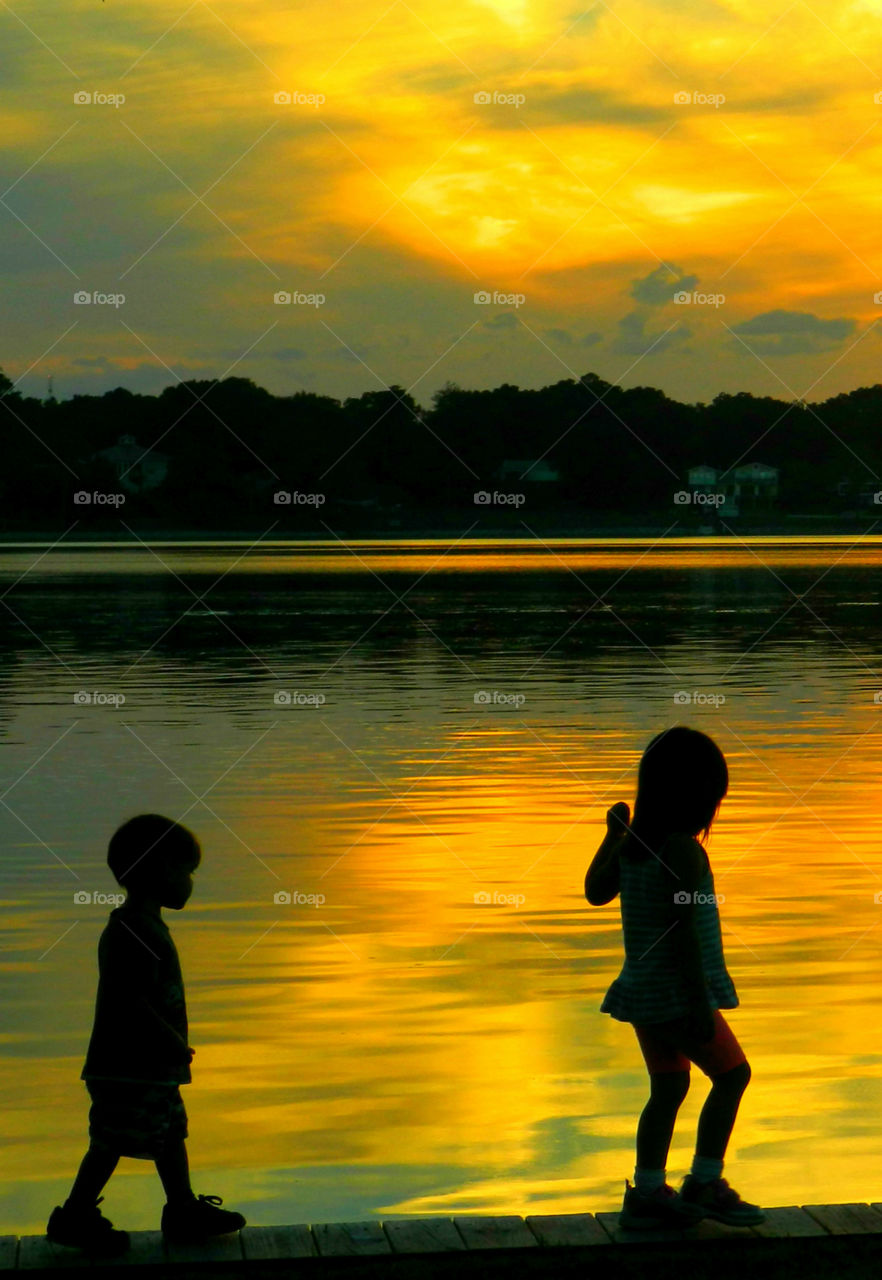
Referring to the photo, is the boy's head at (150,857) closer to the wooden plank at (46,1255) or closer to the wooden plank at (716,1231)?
the wooden plank at (46,1255)

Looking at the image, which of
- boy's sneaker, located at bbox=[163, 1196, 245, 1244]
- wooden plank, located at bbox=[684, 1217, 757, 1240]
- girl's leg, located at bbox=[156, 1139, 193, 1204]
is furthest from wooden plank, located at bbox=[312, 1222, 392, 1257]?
wooden plank, located at bbox=[684, 1217, 757, 1240]

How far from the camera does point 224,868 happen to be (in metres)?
10.9

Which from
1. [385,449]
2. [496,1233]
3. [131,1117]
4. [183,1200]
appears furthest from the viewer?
[385,449]

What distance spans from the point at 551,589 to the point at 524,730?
125ft

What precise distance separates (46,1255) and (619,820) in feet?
5.79

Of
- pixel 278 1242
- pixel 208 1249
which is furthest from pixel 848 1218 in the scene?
pixel 208 1249

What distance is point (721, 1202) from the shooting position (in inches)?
188

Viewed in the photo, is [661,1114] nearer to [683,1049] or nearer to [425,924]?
[683,1049]

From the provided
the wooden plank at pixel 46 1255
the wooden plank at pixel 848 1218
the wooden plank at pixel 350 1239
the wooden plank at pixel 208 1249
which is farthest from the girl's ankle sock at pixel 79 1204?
the wooden plank at pixel 848 1218

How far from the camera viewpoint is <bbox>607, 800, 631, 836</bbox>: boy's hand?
496cm

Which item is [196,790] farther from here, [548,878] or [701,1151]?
[701,1151]

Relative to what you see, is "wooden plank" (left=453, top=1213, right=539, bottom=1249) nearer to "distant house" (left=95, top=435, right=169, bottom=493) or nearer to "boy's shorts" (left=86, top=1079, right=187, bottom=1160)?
"boy's shorts" (left=86, top=1079, right=187, bottom=1160)

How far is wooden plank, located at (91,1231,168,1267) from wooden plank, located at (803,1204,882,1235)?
1528 mm

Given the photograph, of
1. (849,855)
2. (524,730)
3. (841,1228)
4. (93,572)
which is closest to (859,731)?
(524,730)
